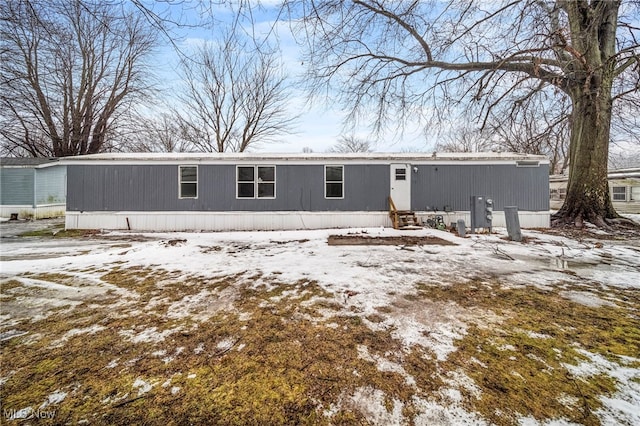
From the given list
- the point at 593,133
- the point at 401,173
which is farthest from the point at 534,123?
the point at 401,173

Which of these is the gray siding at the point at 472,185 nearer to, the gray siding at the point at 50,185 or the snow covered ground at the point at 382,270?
the snow covered ground at the point at 382,270

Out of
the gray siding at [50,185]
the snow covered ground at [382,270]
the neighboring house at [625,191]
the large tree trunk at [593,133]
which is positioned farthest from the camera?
the neighboring house at [625,191]

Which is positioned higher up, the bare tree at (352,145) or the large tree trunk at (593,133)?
the bare tree at (352,145)

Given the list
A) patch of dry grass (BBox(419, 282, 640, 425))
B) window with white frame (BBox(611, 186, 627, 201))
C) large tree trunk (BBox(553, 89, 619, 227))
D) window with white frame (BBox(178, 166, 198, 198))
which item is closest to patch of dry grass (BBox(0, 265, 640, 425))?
patch of dry grass (BBox(419, 282, 640, 425))

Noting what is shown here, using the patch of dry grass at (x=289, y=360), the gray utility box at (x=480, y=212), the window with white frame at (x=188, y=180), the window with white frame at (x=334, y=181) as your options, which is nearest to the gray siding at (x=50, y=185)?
the window with white frame at (x=188, y=180)

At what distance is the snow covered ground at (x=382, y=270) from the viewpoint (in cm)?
190

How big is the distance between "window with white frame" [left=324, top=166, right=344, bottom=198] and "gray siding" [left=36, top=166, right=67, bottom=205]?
1452 cm

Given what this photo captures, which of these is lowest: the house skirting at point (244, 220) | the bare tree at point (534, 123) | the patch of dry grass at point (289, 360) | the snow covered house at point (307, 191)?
the patch of dry grass at point (289, 360)

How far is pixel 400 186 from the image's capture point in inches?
379

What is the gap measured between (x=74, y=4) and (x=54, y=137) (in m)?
20.0

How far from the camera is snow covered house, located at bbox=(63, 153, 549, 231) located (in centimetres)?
948

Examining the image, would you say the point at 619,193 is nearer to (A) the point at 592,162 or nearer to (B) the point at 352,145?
(A) the point at 592,162

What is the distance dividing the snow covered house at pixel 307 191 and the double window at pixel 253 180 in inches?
1.4

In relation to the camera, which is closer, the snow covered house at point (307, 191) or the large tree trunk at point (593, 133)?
the large tree trunk at point (593, 133)
